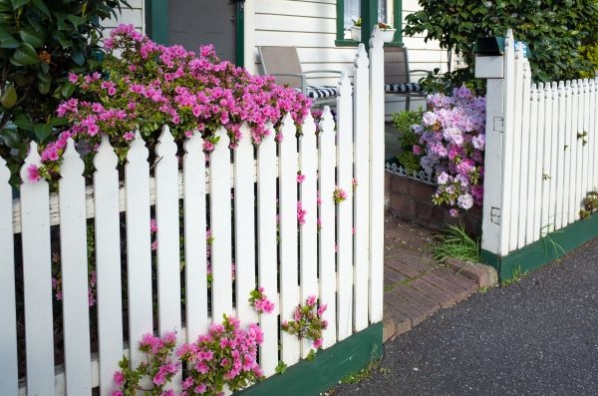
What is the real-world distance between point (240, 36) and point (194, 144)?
532cm

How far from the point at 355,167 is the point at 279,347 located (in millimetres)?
869

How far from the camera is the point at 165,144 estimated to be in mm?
2229

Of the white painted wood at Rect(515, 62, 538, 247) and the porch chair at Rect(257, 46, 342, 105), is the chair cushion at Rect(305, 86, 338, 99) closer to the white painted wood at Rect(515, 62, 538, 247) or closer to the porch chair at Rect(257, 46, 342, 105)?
the porch chair at Rect(257, 46, 342, 105)

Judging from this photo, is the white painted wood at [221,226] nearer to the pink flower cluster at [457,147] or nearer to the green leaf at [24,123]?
the green leaf at [24,123]

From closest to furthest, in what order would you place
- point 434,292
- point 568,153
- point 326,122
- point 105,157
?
point 105,157
point 326,122
point 434,292
point 568,153

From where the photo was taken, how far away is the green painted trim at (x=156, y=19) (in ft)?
18.5

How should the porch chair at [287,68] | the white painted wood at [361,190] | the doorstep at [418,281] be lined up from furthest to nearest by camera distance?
the porch chair at [287,68] < the doorstep at [418,281] < the white painted wood at [361,190]

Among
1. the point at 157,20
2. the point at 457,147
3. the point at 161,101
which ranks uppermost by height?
the point at 157,20

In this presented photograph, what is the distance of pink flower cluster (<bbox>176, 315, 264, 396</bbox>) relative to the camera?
7.64 ft

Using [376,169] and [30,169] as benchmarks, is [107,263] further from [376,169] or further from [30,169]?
[376,169]

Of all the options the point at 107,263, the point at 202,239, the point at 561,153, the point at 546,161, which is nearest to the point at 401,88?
the point at 561,153

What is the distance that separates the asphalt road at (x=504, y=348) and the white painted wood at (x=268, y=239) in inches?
19.2

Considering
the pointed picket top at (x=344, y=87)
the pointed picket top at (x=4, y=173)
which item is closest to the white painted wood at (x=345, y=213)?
the pointed picket top at (x=344, y=87)

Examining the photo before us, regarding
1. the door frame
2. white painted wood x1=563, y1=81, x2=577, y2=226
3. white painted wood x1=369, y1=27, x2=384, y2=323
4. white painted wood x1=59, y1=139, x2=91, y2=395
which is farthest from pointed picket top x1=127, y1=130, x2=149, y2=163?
the door frame
